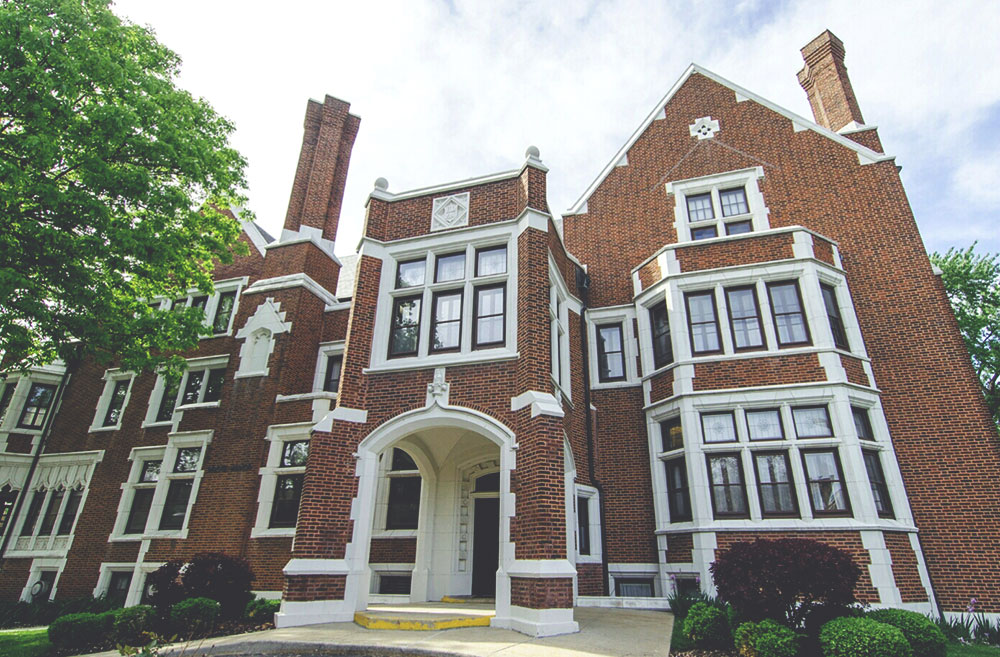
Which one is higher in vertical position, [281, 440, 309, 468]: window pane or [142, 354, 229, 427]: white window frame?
[142, 354, 229, 427]: white window frame

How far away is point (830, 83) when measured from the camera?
16.5 metres

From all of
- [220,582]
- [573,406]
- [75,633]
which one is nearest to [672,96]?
[573,406]

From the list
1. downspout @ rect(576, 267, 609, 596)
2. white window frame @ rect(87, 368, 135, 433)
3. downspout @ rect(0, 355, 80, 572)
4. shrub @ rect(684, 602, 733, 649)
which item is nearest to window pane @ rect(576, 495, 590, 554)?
downspout @ rect(576, 267, 609, 596)

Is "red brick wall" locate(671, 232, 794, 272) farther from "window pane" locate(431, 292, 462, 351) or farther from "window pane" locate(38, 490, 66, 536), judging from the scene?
"window pane" locate(38, 490, 66, 536)

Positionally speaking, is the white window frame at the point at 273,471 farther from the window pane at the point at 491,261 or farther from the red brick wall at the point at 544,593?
the red brick wall at the point at 544,593

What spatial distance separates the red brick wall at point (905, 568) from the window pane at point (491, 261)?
9.07 metres

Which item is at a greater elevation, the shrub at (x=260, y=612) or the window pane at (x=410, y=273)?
the window pane at (x=410, y=273)

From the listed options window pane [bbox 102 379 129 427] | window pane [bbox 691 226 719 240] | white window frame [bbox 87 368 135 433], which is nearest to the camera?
window pane [bbox 691 226 719 240]

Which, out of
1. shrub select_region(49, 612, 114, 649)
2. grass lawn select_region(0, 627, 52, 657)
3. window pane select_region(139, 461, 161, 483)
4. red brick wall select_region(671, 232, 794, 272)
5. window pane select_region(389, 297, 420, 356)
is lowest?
grass lawn select_region(0, 627, 52, 657)

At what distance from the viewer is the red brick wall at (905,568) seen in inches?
394

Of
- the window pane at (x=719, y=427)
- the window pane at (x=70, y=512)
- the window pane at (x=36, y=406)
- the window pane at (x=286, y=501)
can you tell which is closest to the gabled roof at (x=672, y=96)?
the window pane at (x=719, y=427)

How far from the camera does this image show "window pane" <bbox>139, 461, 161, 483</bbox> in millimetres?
15445

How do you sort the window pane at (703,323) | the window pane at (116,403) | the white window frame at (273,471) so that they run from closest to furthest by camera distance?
the window pane at (703,323) → the white window frame at (273,471) → the window pane at (116,403)

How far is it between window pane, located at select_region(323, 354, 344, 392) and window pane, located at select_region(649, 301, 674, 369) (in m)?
8.63
